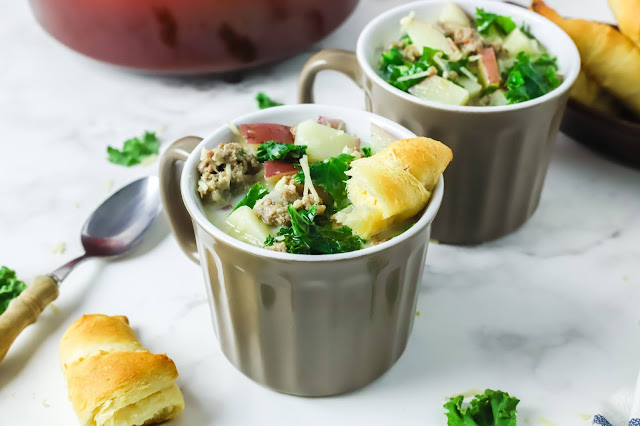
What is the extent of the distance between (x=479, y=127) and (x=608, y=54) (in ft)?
1.37

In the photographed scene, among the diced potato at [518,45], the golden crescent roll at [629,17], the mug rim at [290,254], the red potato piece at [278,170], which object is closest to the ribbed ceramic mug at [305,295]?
the mug rim at [290,254]

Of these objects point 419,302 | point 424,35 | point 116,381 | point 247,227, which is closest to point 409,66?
point 424,35

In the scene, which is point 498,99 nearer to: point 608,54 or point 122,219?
point 608,54

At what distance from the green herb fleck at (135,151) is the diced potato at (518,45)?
810 mm

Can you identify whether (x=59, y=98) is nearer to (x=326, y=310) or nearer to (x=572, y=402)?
(x=326, y=310)

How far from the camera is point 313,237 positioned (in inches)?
43.1

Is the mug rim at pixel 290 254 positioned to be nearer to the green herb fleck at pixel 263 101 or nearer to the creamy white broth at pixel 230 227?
the creamy white broth at pixel 230 227

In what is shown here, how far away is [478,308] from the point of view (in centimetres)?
144

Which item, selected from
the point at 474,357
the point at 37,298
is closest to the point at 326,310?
the point at 474,357

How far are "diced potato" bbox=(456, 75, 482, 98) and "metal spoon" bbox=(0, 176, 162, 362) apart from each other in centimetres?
65

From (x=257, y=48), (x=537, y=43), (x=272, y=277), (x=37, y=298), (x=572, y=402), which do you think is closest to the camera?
(x=272, y=277)

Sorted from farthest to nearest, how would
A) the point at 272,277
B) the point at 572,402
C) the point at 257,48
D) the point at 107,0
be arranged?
the point at 257,48 → the point at 107,0 → the point at 572,402 → the point at 272,277

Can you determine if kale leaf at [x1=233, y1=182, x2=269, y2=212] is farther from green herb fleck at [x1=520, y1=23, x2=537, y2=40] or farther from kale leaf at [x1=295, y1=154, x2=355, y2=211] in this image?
green herb fleck at [x1=520, y1=23, x2=537, y2=40]

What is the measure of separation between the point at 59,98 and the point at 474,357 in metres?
1.26
